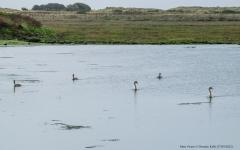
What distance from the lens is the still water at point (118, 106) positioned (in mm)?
12164

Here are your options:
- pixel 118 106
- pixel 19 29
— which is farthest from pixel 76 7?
pixel 118 106

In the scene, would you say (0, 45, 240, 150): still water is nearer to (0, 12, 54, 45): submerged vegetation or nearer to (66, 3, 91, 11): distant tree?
(0, 12, 54, 45): submerged vegetation

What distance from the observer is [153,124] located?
13836mm

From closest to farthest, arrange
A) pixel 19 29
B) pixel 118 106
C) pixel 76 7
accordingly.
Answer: pixel 118 106 → pixel 19 29 → pixel 76 7

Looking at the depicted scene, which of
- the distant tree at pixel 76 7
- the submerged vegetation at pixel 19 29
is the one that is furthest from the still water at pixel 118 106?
the distant tree at pixel 76 7

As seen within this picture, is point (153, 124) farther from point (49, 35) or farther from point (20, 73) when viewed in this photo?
point (49, 35)

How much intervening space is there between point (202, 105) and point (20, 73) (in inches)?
568

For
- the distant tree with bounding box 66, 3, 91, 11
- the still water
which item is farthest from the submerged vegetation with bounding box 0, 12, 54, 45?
the distant tree with bounding box 66, 3, 91, 11

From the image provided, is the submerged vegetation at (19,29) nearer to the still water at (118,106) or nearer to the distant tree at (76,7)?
the still water at (118,106)

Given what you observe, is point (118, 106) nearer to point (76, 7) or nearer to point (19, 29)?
point (19, 29)

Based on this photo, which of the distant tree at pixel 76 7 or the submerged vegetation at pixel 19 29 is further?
the distant tree at pixel 76 7

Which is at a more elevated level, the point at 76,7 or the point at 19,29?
the point at 76,7

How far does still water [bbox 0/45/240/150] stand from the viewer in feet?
39.9

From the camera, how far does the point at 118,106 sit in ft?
54.9
